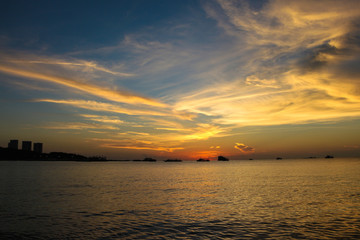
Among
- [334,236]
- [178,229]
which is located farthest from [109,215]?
[334,236]

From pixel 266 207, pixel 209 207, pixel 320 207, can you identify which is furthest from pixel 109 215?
pixel 320 207

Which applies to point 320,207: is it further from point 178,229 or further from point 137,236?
point 137,236

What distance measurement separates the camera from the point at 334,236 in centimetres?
2381

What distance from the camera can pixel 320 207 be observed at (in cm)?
3756

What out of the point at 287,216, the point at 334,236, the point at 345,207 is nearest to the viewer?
the point at 334,236

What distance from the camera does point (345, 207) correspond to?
37125 millimetres

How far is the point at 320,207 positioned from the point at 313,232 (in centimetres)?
1473

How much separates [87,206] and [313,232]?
1244 inches

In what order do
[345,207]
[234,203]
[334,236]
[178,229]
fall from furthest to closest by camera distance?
1. [234,203]
2. [345,207]
3. [178,229]
4. [334,236]

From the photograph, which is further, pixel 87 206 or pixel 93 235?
pixel 87 206

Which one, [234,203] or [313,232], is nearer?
[313,232]

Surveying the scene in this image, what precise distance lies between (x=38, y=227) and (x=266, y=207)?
3079cm

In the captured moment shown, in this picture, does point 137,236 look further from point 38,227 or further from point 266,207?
point 266,207

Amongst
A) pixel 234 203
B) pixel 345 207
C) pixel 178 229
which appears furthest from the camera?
pixel 234 203
